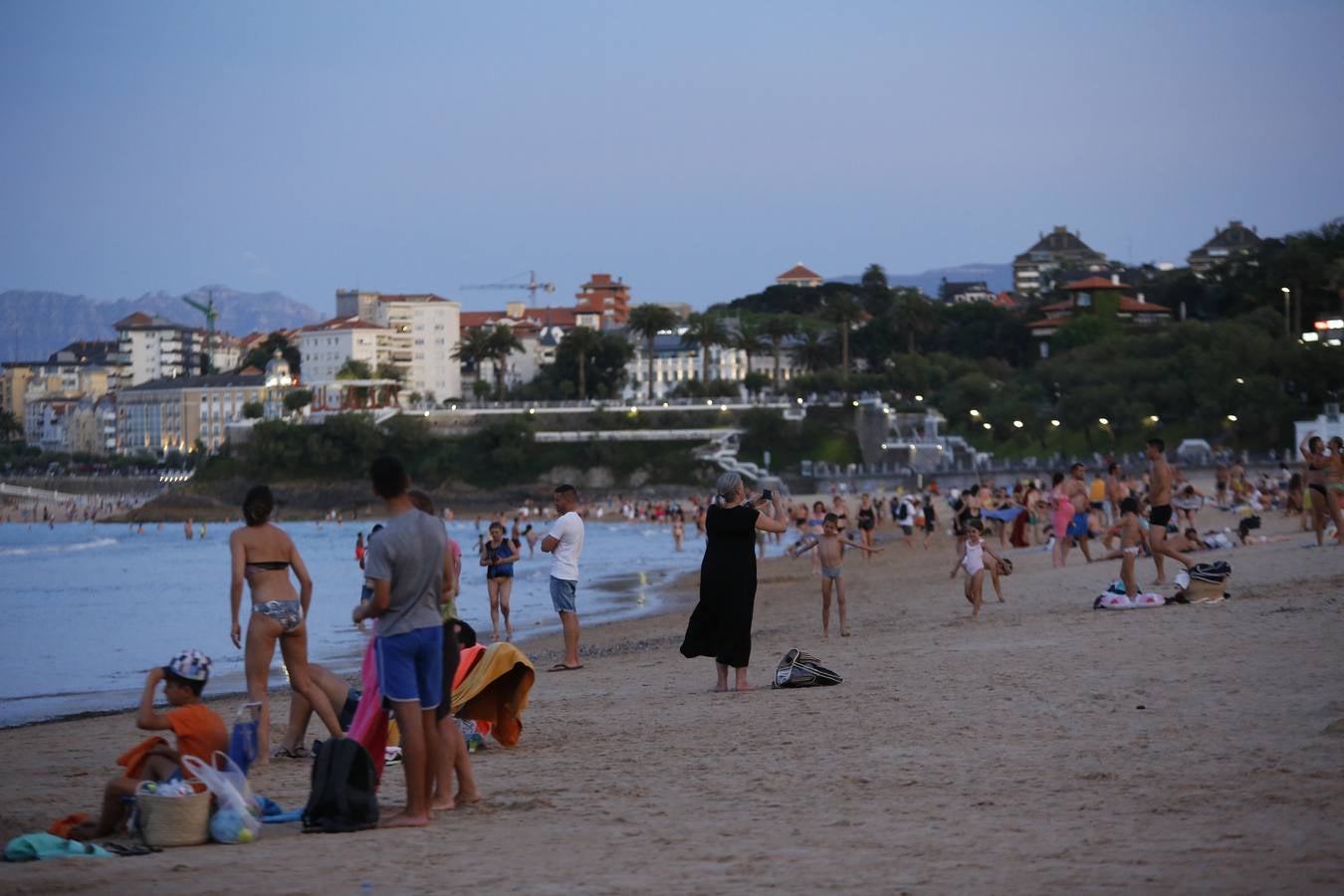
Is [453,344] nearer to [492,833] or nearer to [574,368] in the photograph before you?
[574,368]

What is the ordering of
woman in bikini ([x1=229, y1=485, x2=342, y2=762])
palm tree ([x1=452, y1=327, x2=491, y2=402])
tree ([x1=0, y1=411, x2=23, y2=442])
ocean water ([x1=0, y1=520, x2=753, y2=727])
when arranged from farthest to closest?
tree ([x1=0, y1=411, x2=23, y2=442]) → palm tree ([x1=452, y1=327, x2=491, y2=402]) → ocean water ([x1=0, y1=520, x2=753, y2=727]) → woman in bikini ([x1=229, y1=485, x2=342, y2=762])

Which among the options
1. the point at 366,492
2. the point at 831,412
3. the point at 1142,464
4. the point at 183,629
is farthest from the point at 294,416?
the point at 183,629

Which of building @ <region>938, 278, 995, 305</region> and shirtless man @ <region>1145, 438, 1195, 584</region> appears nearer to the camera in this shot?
shirtless man @ <region>1145, 438, 1195, 584</region>

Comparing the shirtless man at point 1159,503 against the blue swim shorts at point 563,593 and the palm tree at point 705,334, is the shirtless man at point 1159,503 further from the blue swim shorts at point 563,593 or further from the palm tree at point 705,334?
the palm tree at point 705,334

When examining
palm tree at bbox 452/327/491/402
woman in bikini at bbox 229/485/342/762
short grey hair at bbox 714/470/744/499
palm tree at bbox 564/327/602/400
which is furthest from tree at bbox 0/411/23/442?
woman in bikini at bbox 229/485/342/762

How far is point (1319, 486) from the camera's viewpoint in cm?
1559

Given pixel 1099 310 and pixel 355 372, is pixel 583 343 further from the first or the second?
pixel 1099 310

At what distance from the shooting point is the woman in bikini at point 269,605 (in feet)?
23.5

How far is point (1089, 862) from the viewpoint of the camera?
185 inches

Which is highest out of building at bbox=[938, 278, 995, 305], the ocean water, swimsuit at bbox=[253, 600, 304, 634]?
building at bbox=[938, 278, 995, 305]

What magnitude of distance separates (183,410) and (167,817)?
13789 cm

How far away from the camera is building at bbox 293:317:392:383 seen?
131 m

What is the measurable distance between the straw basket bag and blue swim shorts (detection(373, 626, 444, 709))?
0.79 metres

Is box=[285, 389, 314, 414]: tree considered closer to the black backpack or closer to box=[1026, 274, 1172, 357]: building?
box=[1026, 274, 1172, 357]: building
